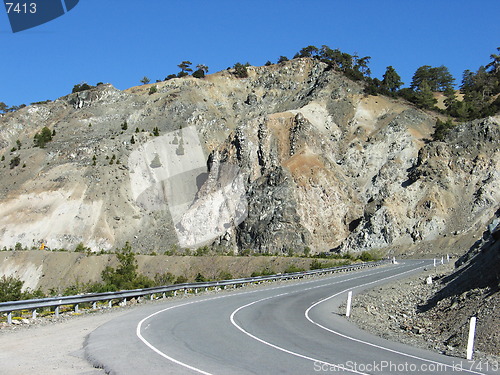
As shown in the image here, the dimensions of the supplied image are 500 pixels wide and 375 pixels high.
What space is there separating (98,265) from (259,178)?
30.3 m

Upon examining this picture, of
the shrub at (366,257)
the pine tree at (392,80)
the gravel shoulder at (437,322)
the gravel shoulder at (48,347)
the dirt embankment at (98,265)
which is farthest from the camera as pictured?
the pine tree at (392,80)

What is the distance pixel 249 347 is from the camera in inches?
451

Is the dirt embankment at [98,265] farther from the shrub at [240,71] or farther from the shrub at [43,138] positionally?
the shrub at [240,71]

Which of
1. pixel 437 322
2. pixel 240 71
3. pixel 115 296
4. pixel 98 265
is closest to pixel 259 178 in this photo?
pixel 98 265

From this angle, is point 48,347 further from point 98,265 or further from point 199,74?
point 199,74

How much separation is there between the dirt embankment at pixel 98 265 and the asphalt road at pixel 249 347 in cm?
3841

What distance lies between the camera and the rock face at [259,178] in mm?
70062

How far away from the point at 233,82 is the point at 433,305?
351ft

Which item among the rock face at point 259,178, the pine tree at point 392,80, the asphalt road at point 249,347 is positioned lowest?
the asphalt road at point 249,347

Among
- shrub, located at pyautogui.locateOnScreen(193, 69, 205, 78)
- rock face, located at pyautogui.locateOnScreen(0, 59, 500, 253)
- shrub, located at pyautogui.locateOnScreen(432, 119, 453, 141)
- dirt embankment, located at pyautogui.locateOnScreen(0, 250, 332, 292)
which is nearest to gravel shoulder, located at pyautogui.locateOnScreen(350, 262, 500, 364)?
dirt embankment, located at pyautogui.locateOnScreen(0, 250, 332, 292)

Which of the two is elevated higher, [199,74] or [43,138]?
[199,74]

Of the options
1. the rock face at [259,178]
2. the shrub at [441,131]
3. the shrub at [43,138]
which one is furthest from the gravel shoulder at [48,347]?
the shrub at [43,138]

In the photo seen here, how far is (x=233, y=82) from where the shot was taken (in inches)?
4788

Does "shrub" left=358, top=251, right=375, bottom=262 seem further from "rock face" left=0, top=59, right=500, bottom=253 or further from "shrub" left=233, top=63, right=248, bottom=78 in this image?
"shrub" left=233, top=63, right=248, bottom=78
